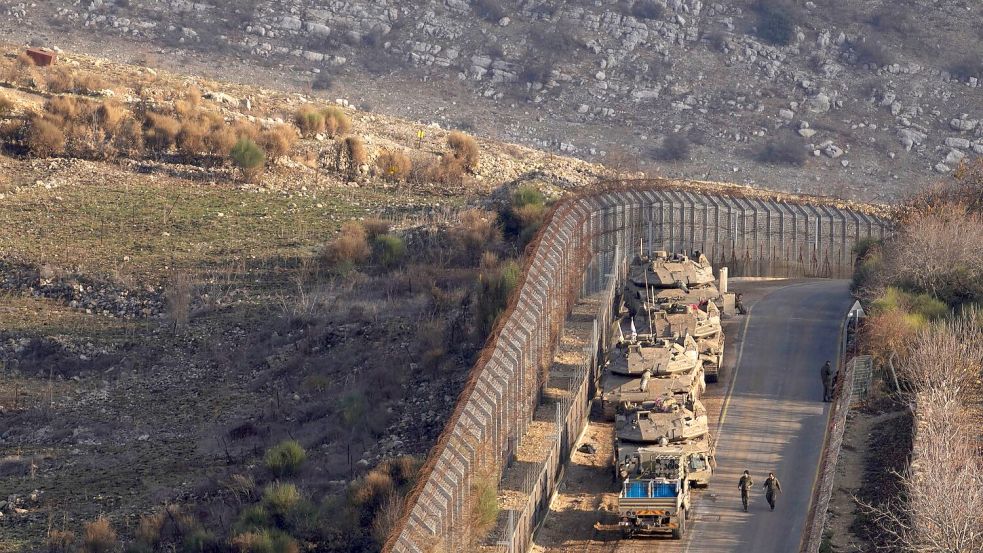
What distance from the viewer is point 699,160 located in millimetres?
103562

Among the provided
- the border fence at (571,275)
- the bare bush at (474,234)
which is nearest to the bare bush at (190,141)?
the bare bush at (474,234)

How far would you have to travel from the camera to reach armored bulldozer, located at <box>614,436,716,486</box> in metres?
45.5

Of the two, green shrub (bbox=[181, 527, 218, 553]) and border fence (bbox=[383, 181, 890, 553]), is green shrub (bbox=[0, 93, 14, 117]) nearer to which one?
border fence (bbox=[383, 181, 890, 553])

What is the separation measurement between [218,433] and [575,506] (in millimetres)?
12208

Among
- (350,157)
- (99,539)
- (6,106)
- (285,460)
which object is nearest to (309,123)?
(350,157)

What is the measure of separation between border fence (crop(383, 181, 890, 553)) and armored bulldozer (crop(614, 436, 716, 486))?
1645mm

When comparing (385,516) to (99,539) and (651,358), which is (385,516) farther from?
(651,358)

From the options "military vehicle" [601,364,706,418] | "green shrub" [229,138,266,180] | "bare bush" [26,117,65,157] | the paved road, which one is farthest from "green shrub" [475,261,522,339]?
"bare bush" [26,117,65,157]

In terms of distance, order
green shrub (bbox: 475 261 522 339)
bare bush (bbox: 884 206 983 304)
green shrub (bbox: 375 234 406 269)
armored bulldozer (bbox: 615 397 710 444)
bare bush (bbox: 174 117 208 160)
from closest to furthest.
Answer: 1. armored bulldozer (bbox: 615 397 710 444)
2. green shrub (bbox: 475 261 522 339)
3. bare bush (bbox: 884 206 983 304)
4. green shrub (bbox: 375 234 406 269)
5. bare bush (bbox: 174 117 208 160)

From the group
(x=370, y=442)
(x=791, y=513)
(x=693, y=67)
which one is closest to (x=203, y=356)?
(x=370, y=442)

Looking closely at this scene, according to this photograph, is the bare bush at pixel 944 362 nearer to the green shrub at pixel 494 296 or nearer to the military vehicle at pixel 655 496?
the military vehicle at pixel 655 496

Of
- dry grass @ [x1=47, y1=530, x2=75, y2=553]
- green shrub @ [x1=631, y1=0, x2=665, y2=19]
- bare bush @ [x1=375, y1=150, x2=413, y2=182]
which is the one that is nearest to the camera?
dry grass @ [x1=47, y1=530, x2=75, y2=553]

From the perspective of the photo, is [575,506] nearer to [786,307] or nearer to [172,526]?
[172,526]

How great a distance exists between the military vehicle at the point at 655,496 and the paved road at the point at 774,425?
53 centimetres
